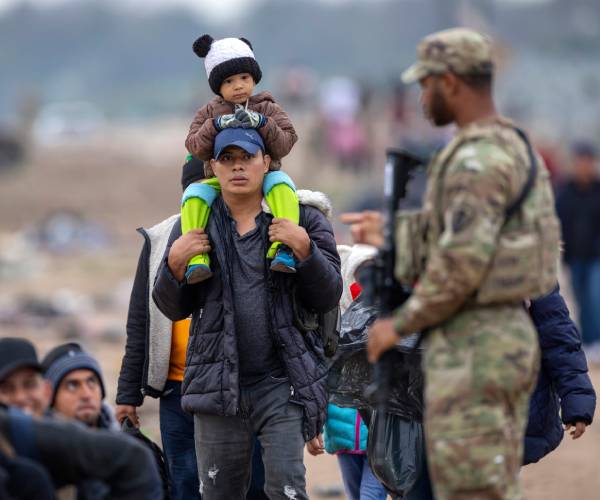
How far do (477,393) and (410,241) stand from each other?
0.53m

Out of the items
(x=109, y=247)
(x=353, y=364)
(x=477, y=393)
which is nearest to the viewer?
(x=477, y=393)

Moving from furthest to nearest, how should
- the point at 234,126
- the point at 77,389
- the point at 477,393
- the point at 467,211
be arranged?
the point at 234,126, the point at 77,389, the point at 477,393, the point at 467,211

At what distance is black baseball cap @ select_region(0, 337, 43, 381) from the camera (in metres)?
4.51

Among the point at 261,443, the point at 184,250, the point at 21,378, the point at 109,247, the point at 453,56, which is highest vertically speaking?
the point at 109,247

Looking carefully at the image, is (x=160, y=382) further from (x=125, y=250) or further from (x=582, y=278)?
(x=125, y=250)

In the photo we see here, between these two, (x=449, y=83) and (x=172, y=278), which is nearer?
(x=449, y=83)

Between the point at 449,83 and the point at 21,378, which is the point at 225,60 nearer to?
the point at 449,83

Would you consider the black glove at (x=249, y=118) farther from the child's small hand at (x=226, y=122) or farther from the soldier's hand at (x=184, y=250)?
the soldier's hand at (x=184, y=250)

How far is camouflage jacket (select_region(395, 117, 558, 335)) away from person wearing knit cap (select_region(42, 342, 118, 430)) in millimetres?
1202

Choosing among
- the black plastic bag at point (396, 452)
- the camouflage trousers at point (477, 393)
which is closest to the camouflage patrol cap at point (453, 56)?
the camouflage trousers at point (477, 393)

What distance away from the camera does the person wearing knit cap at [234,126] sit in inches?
215

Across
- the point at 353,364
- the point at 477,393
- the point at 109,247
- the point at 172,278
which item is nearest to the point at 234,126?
the point at 172,278

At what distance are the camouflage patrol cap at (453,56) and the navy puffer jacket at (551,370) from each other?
1.43 meters

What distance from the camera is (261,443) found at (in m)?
5.57
